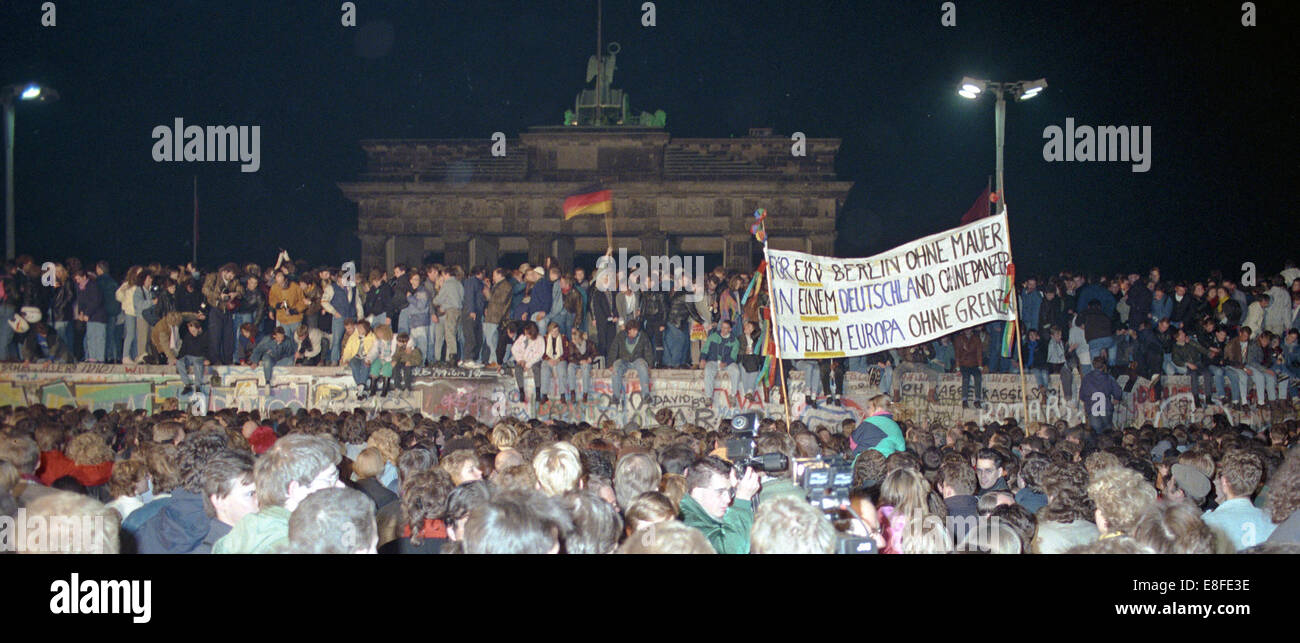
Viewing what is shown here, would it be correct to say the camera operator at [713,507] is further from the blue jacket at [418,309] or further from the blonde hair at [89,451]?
the blue jacket at [418,309]

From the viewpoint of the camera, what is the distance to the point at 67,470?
8.66 meters

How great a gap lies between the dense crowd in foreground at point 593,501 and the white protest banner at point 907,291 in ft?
11.5

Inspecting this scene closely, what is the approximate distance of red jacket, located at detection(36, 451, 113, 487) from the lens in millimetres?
8297

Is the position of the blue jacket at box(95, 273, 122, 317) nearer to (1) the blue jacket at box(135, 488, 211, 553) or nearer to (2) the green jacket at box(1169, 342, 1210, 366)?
(1) the blue jacket at box(135, 488, 211, 553)

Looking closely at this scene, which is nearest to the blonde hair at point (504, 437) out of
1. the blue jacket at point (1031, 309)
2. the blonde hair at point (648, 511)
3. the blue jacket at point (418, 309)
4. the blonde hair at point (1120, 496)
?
the blonde hair at point (648, 511)

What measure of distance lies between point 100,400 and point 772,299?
1287cm

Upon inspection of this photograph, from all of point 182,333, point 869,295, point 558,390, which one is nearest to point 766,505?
point 869,295

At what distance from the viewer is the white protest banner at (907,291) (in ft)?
42.3

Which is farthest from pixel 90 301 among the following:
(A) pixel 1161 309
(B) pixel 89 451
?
(A) pixel 1161 309

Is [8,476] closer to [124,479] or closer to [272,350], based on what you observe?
[124,479]

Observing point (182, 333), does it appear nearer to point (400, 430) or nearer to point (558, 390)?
point (558, 390)

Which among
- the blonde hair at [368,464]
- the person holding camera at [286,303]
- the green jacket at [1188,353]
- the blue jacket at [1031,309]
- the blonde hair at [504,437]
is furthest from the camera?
the blue jacket at [1031,309]

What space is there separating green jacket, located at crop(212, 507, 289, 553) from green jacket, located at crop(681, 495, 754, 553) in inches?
90.6

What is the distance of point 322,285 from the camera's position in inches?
813
